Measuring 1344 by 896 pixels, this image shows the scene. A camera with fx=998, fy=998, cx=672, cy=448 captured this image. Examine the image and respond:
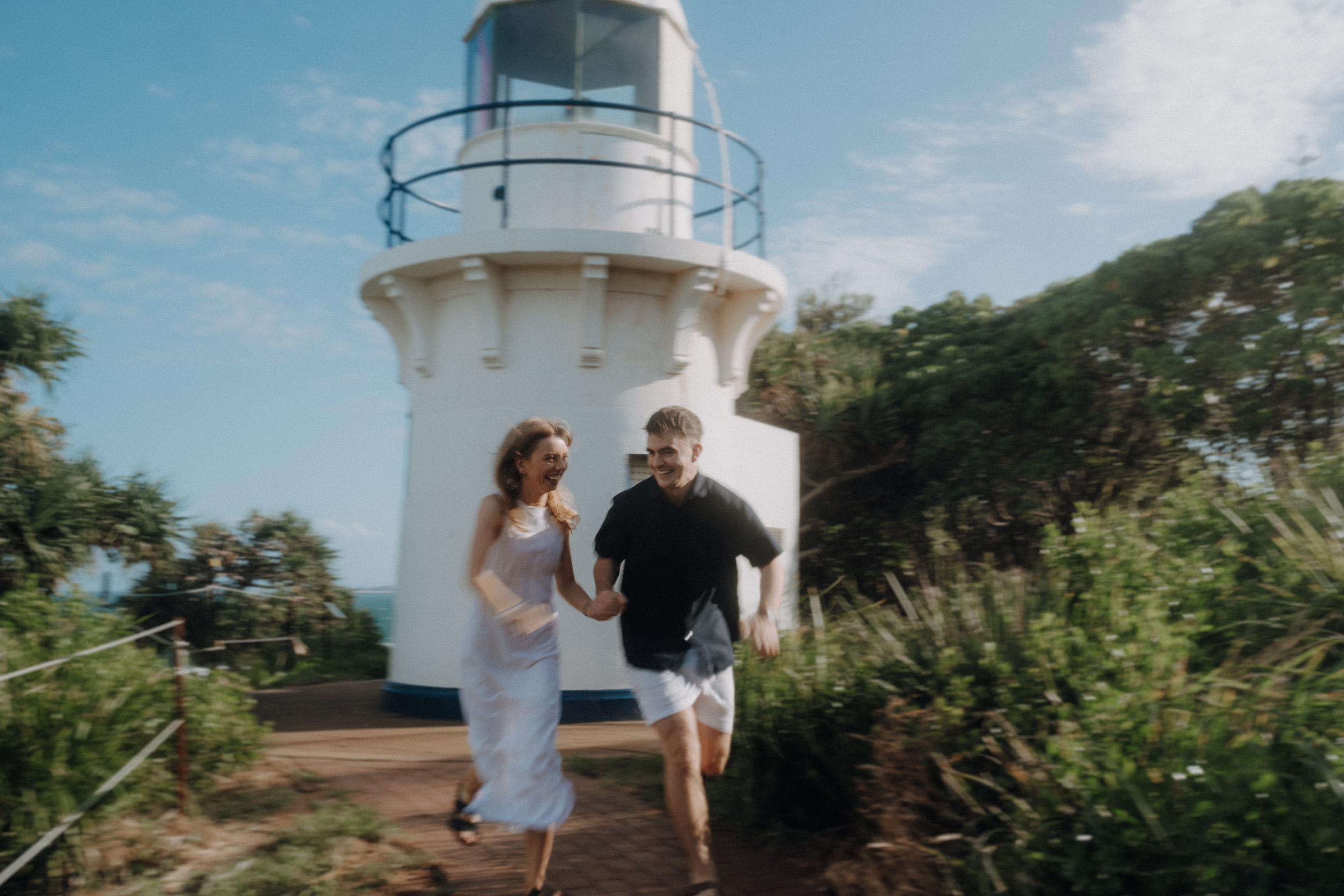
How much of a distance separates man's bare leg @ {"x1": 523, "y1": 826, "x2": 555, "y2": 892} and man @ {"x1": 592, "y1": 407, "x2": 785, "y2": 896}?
53cm

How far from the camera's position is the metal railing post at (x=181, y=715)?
520cm

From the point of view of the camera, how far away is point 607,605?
429 cm

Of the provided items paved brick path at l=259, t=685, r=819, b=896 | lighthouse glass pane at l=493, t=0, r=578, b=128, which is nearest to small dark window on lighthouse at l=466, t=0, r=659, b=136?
lighthouse glass pane at l=493, t=0, r=578, b=128

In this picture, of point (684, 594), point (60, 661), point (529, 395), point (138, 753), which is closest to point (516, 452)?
point (684, 594)

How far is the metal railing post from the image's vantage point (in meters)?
5.20

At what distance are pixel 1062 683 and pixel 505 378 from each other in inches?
266

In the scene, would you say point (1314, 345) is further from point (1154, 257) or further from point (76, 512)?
point (76, 512)

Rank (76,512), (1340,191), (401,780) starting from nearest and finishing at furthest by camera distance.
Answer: (401,780) < (76,512) < (1340,191)

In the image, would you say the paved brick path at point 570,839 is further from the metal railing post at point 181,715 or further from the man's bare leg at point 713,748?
the metal railing post at point 181,715

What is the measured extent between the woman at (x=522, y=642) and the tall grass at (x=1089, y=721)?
126 centimetres

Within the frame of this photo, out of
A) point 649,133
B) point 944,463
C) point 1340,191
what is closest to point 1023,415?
point 944,463

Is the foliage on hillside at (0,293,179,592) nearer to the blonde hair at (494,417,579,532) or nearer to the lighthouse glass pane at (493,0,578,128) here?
the lighthouse glass pane at (493,0,578,128)

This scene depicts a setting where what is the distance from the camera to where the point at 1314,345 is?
11836mm

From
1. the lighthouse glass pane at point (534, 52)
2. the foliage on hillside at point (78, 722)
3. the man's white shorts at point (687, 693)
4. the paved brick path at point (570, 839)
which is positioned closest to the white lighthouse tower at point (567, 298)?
the lighthouse glass pane at point (534, 52)
